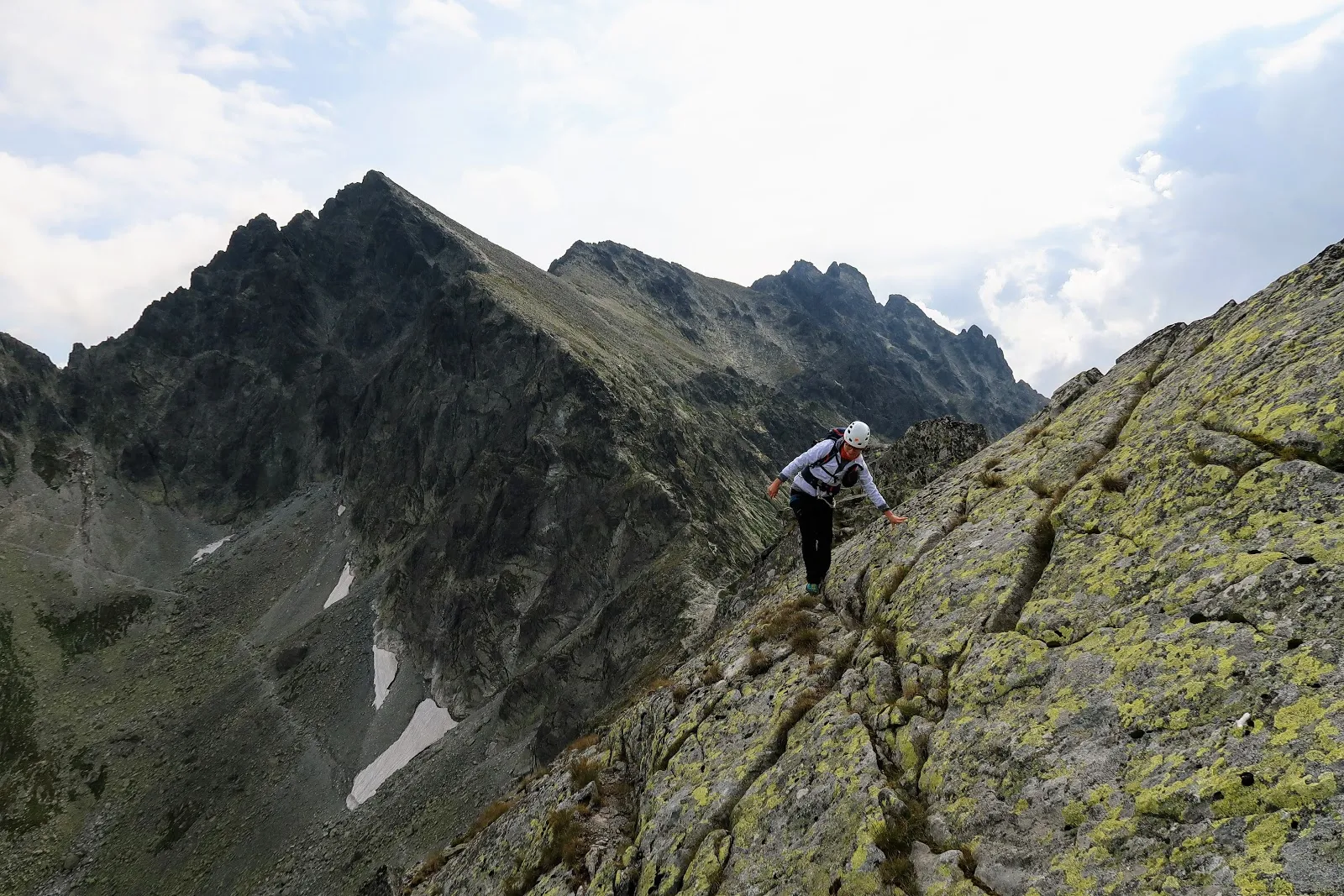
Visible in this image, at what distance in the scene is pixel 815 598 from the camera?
16359 mm

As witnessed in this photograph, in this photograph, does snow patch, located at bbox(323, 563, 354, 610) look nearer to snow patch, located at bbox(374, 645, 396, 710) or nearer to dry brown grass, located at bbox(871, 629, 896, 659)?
snow patch, located at bbox(374, 645, 396, 710)

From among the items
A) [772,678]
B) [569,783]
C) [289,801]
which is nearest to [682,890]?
[772,678]

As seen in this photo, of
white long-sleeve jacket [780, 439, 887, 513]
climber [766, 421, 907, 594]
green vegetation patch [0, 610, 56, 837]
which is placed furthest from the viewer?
green vegetation patch [0, 610, 56, 837]

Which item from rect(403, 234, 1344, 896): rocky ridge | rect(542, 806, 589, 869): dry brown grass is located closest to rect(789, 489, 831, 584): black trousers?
rect(403, 234, 1344, 896): rocky ridge

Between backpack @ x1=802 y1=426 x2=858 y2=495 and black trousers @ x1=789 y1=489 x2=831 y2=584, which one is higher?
backpack @ x1=802 y1=426 x2=858 y2=495

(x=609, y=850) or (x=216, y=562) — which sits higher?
(x=216, y=562)

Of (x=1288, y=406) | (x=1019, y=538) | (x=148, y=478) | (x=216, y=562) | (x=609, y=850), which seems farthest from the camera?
(x=148, y=478)

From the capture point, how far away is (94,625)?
93500 millimetres

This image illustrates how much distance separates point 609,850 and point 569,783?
3867 mm

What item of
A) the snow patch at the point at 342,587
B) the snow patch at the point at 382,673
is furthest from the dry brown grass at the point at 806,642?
the snow patch at the point at 342,587

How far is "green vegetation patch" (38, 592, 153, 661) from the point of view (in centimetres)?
9019

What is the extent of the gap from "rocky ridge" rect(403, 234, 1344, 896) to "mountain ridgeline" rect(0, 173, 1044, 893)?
32.9 feet

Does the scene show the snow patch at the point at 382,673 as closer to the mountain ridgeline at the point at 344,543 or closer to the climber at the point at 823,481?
the mountain ridgeline at the point at 344,543

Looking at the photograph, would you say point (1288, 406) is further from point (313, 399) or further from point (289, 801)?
point (313, 399)
